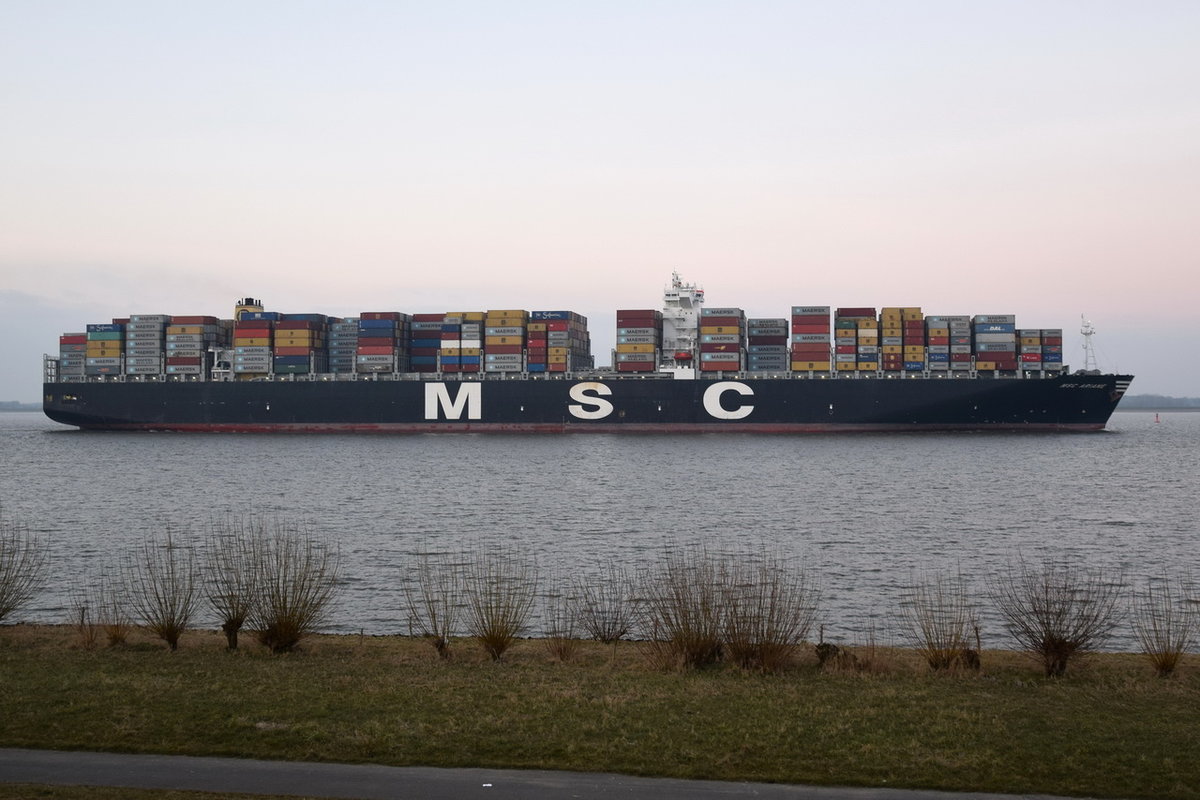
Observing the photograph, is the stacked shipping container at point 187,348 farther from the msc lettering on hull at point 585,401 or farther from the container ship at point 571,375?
the msc lettering on hull at point 585,401

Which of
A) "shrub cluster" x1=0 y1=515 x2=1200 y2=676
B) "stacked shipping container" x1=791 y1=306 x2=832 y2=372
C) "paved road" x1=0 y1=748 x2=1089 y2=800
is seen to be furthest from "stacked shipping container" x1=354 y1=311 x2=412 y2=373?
"paved road" x1=0 y1=748 x2=1089 y2=800

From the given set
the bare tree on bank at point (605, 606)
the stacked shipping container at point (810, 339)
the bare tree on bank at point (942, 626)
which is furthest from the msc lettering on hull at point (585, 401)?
the bare tree on bank at point (942, 626)

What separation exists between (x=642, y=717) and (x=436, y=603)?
8261 millimetres

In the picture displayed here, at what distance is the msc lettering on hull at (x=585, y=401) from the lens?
69625 millimetres

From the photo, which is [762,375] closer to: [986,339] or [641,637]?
[986,339]

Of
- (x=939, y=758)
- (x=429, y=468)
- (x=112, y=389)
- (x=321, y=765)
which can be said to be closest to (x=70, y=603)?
(x=321, y=765)

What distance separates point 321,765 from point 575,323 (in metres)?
71.1

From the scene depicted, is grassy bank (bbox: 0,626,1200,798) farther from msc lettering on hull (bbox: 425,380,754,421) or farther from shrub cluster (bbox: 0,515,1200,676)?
msc lettering on hull (bbox: 425,380,754,421)

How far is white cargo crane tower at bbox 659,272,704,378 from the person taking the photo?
72312 millimetres

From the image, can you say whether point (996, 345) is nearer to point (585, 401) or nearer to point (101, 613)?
point (585, 401)

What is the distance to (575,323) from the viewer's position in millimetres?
78312

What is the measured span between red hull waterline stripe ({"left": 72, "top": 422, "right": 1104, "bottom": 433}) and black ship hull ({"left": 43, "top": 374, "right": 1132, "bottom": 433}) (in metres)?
0.10

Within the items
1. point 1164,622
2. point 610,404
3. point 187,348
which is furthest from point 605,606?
point 187,348

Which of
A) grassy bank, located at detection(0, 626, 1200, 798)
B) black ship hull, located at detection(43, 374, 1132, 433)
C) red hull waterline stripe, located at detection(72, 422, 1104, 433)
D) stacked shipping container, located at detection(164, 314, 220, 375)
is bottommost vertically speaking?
grassy bank, located at detection(0, 626, 1200, 798)
